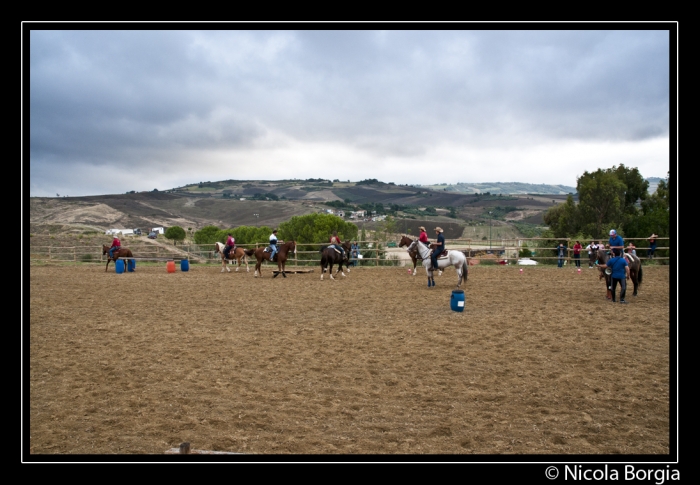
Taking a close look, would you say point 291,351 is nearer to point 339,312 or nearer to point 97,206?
point 339,312

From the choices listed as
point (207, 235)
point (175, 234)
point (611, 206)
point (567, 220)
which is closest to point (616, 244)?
point (611, 206)

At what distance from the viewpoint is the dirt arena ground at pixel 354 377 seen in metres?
4.70

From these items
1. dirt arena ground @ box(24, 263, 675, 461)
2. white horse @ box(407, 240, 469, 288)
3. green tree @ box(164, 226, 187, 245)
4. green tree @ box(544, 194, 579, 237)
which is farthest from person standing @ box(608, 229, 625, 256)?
green tree @ box(164, 226, 187, 245)

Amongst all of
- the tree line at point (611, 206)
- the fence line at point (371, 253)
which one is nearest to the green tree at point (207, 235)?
the fence line at point (371, 253)

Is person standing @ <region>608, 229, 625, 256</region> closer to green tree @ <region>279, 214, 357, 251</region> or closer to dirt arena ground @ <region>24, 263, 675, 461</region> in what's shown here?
dirt arena ground @ <region>24, 263, 675, 461</region>

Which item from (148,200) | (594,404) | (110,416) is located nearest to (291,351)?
(110,416)

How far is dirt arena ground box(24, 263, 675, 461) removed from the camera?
185 inches

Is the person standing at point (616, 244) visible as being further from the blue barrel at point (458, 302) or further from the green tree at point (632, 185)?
the green tree at point (632, 185)

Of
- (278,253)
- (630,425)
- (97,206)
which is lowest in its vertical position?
(630,425)

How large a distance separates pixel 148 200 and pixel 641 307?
421 ft

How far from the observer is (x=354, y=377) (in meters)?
6.51

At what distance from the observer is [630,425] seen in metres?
4.87
